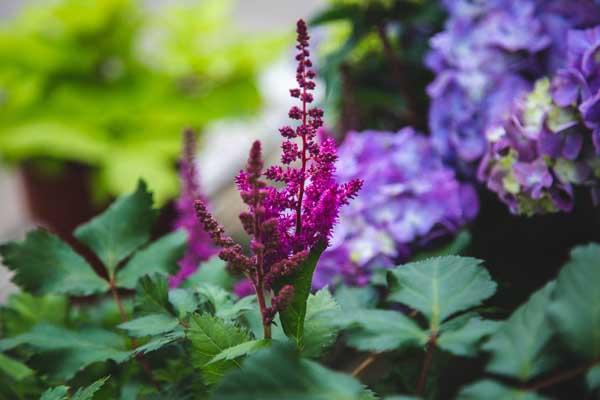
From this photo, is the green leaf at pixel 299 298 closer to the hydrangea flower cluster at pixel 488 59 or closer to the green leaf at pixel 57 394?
the green leaf at pixel 57 394

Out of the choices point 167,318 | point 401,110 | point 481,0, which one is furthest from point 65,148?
point 167,318

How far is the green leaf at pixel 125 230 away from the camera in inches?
28.8

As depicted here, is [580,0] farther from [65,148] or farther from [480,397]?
[65,148]

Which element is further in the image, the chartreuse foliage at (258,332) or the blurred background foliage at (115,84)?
the blurred background foliage at (115,84)

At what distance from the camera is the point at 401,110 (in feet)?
4.12

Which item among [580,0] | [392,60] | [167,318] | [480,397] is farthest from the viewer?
[392,60]

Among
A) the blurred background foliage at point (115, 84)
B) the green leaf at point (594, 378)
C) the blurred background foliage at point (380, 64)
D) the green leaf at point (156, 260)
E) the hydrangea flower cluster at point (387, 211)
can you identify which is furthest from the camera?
the blurred background foliage at point (115, 84)

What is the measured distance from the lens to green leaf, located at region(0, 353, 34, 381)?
2.43 ft

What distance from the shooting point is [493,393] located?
41 centimetres

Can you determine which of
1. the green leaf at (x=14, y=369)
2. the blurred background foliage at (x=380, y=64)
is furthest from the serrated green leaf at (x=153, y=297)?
the blurred background foliage at (x=380, y=64)

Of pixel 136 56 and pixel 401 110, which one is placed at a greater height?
pixel 136 56

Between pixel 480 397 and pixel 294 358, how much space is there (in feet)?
0.36

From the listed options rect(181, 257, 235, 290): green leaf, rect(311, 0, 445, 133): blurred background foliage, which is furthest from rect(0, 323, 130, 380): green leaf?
rect(311, 0, 445, 133): blurred background foliage

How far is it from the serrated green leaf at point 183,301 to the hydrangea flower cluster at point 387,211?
33cm
